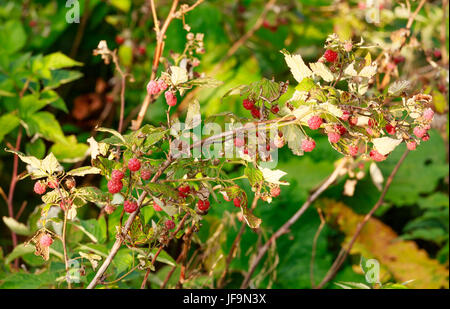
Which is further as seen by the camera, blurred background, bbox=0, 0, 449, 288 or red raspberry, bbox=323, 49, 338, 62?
blurred background, bbox=0, 0, 449, 288

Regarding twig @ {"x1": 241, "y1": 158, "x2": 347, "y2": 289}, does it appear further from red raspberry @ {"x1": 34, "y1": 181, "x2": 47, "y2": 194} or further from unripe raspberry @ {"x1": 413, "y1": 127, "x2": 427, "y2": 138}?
red raspberry @ {"x1": 34, "y1": 181, "x2": 47, "y2": 194}

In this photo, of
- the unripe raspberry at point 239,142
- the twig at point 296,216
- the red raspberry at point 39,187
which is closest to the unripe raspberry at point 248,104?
the unripe raspberry at point 239,142

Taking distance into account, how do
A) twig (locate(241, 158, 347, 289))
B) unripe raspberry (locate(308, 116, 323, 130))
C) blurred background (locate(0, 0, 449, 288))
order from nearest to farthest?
unripe raspberry (locate(308, 116, 323, 130)) → twig (locate(241, 158, 347, 289)) → blurred background (locate(0, 0, 449, 288))

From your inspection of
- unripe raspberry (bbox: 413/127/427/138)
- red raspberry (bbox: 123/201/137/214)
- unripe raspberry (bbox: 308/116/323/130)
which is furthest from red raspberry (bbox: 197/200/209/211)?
unripe raspberry (bbox: 413/127/427/138)

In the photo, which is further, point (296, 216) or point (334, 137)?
point (296, 216)

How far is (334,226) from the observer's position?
1.80 metres

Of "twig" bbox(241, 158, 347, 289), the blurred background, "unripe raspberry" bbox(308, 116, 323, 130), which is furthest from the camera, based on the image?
the blurred background

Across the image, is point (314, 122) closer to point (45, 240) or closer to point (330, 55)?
point (330, 55)

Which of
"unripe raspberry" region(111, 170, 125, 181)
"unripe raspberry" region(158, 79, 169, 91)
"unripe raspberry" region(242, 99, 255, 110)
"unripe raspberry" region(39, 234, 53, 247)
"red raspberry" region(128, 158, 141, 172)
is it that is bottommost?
"unripe raspberry" region(39, 234, 53, 247)

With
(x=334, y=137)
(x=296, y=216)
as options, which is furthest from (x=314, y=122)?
(x=296, y=216)

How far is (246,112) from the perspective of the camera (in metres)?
1.88

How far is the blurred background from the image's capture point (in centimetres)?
140
